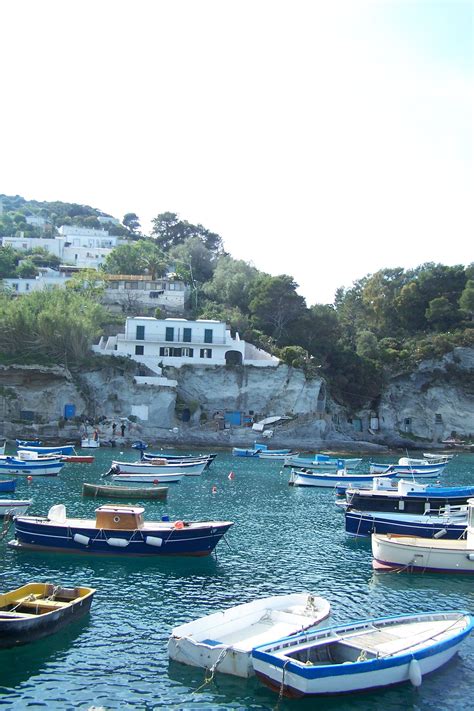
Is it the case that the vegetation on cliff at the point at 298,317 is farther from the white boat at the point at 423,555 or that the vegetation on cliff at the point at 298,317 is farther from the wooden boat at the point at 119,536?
the white boat at the point at 423,555

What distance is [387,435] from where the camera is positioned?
9000 cm

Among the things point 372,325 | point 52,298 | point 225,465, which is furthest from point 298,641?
point 372,325

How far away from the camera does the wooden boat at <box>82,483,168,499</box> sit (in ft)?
142

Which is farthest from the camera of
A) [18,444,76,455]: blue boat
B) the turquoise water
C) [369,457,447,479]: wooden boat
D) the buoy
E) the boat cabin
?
[18,444,76,455]: blue boat

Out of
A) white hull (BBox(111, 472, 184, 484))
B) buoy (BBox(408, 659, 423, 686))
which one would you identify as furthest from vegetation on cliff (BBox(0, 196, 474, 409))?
buoy (BBox(408, 659, 423, 686))

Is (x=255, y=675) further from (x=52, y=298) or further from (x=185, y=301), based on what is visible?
(x=185, y=301)

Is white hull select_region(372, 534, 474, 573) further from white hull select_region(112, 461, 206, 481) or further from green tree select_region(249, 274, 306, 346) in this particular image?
green tree select_region(249, 274, 306, 346)

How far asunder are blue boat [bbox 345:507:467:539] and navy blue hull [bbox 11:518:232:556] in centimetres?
790

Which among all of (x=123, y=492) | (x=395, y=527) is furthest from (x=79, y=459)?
(x=395, y=527)

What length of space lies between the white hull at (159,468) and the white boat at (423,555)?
25923 millimetres

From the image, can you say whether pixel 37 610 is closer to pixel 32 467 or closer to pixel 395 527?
pixel 395 527

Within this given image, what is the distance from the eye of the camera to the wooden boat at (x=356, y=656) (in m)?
16.5

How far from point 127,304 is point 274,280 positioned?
2065 centimetres

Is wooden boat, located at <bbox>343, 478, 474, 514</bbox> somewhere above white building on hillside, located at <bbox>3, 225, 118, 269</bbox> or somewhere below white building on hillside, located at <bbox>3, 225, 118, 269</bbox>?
below
